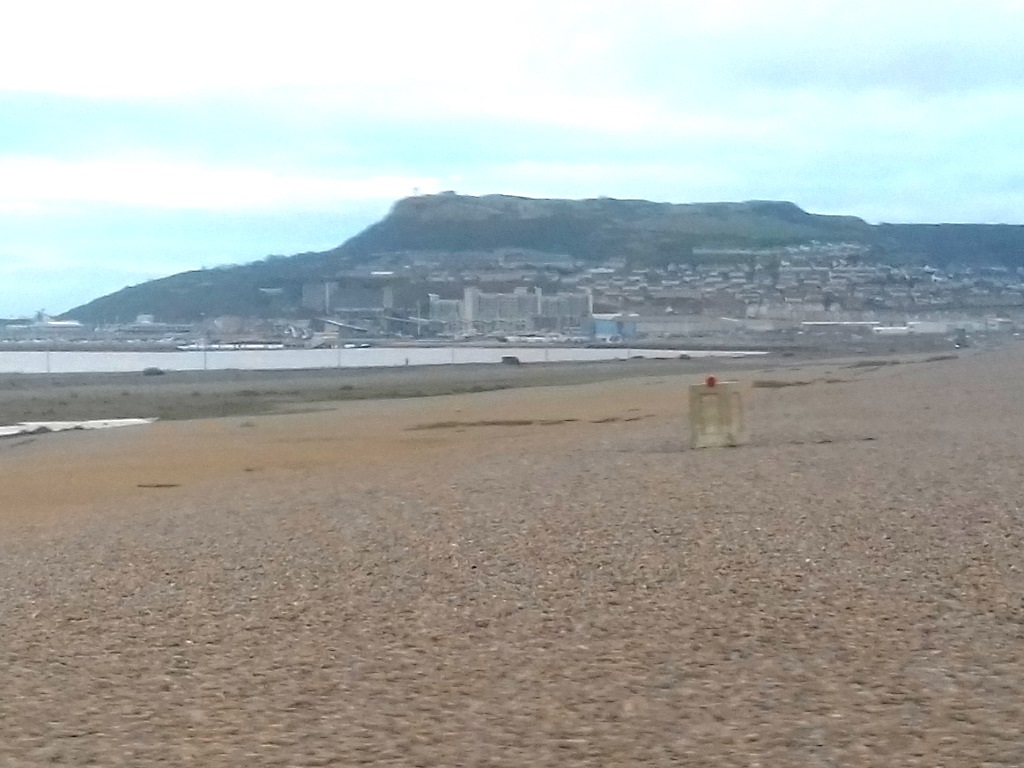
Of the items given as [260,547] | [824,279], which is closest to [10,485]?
[260,547]

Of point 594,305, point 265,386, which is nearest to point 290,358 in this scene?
point 265,386

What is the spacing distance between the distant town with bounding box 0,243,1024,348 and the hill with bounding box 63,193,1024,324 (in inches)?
93.0

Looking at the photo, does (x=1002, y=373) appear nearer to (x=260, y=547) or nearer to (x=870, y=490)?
(x=870, y=490)

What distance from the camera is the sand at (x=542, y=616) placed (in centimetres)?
484

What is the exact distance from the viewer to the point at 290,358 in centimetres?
6197

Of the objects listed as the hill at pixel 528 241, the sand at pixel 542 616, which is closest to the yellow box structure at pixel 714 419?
the sand at pixel 542 616

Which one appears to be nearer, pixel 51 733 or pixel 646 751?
pixel 646 751

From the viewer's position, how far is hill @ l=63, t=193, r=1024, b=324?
327 feet

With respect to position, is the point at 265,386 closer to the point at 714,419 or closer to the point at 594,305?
the point at 714,419

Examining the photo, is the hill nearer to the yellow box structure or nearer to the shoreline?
the shoreline

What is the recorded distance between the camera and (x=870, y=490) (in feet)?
30.3

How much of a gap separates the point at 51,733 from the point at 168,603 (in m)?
2.01

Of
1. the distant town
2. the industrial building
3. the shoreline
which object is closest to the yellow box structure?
the shoreline

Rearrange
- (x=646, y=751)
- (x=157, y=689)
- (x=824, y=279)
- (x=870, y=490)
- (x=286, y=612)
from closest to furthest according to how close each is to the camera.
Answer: (x=646, y=751), (x=157, y=689), (x=286, y=612), (x=870, y=490), (x=824, y=279)
